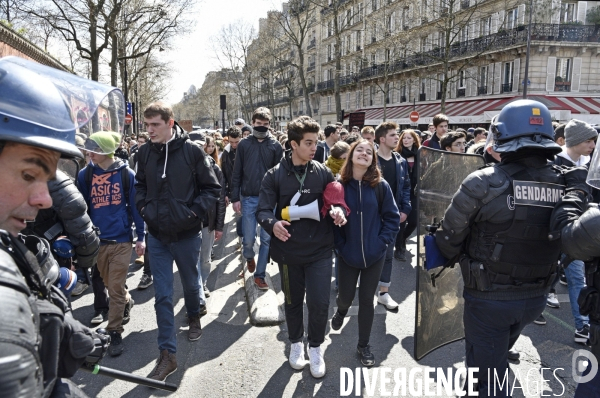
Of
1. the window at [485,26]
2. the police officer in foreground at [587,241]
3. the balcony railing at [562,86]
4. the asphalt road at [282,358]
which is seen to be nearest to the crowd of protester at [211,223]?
the asphalt road at [282,358]

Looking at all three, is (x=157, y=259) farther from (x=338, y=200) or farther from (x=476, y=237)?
(x=476, y=237)

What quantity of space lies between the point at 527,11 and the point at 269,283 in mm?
24994

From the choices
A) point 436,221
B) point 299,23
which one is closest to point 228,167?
point 436,221

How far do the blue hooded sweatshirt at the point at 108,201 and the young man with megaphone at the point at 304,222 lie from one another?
1.53 metres

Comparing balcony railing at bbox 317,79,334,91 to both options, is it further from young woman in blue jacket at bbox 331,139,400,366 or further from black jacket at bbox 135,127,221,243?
black jacket at bbox 135,127,221,243

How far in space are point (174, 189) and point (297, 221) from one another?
3.45 ft

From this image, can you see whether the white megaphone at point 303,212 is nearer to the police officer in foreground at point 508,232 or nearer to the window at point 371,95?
the police officer in foreground at point 508,232

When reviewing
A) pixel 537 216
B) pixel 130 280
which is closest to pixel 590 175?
pixel 537 216

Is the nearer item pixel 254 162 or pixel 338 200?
pixel 338 200

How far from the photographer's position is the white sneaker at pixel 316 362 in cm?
335

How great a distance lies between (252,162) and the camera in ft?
18.0

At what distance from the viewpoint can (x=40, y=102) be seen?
1046mm

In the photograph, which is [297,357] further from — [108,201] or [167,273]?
[108,201]

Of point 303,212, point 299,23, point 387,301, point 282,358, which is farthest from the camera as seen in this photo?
point 299,23
